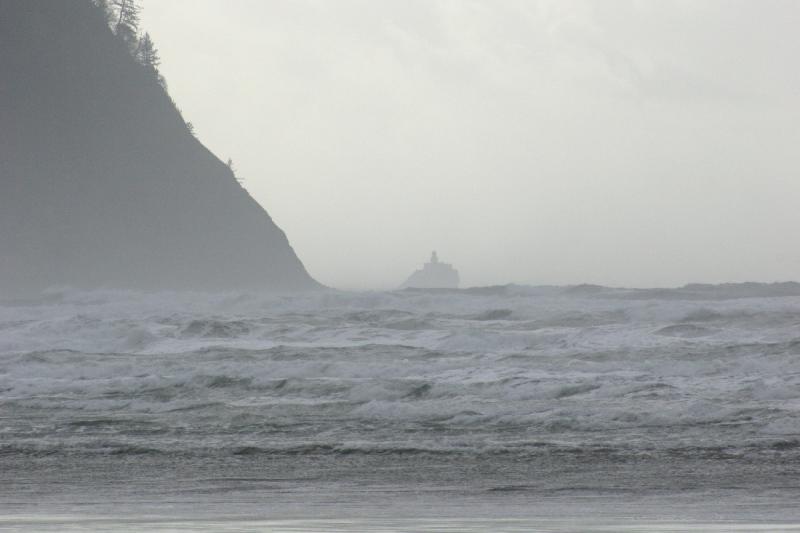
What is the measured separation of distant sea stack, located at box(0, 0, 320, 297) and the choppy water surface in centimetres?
3256

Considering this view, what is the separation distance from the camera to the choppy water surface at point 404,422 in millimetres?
8938

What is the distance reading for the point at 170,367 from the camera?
2036 cm

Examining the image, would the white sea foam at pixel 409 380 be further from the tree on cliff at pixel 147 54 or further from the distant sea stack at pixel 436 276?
the distant sea stack at pixel 436 276

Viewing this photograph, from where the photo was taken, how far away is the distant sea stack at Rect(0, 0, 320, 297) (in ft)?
194

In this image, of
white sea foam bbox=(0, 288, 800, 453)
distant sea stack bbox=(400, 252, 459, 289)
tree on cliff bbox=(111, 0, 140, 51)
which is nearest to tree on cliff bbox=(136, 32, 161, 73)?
tree on cliff bbox=(111, 0, 140, 51)

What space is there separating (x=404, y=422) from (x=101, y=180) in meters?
52.7

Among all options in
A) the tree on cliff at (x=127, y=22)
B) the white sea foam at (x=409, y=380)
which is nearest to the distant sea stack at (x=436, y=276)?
the tree on cliff at (x=127, y=22)

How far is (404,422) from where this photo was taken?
1367 centimetres

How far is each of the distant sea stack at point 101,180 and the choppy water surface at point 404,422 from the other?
32.6 m

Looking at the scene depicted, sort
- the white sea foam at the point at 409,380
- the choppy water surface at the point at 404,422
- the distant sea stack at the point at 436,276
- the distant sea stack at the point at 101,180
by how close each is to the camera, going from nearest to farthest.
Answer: the choppy water surface at the point at 404,422
the white sea foam at the point at 409,380
the distant sea stack at the point at 101,180
the distant sea stack at the point at 436,276

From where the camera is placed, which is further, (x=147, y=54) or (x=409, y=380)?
(x=147, y=54)

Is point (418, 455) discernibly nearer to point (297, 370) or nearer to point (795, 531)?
point (795, 531)

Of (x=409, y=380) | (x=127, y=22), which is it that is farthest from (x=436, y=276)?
(x=409, y=380)

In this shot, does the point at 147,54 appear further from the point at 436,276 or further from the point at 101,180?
the point at 436,276
